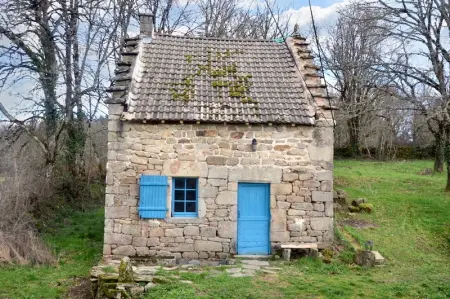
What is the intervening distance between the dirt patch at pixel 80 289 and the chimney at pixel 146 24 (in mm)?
7205

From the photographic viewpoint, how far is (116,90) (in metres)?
10.2

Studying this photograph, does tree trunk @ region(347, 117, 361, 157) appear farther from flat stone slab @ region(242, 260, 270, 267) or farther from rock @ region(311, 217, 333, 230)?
flat stone slab @ region(242, 260, 270, 267)

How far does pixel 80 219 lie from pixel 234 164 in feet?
22.4

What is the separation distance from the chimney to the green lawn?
20.2ft

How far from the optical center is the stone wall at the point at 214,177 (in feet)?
32.6

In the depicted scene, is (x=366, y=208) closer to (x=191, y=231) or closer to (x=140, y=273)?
(x=191, y=231)

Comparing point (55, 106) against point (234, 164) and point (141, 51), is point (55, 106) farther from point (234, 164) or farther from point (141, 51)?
point (234, 164)

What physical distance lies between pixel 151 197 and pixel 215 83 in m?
3.50

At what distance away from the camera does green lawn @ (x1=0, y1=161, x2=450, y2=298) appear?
7.75 meters

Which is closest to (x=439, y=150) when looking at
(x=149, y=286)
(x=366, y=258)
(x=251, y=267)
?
(x=366, y=258)

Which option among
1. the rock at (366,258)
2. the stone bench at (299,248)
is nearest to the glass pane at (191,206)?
the stone bench at (299,248)

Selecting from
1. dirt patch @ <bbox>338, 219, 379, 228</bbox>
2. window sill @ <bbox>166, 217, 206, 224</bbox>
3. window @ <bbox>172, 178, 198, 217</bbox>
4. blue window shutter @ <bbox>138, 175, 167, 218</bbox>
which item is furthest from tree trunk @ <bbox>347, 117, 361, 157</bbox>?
blue window shutter @ <bbox>138, 175, 167, 218</bbox>

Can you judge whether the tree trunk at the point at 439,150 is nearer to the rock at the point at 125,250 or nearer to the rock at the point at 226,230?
the rock at the point at 226,230

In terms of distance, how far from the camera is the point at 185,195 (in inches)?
401
